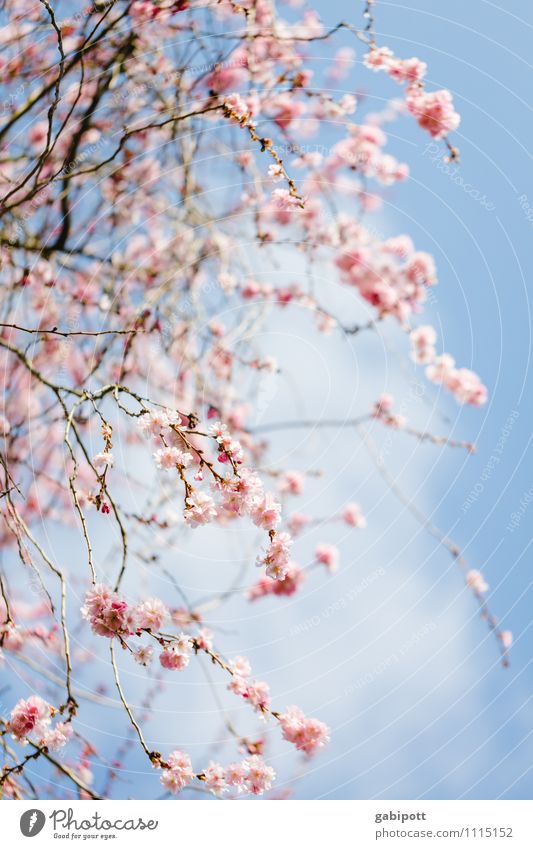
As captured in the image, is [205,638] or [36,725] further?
[205,638]

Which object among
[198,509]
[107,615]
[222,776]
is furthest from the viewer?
[222,776]

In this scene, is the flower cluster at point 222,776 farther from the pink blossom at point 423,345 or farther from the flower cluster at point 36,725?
the pink blossom at point 423,345

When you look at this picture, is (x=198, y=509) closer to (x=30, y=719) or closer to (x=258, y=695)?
(x=258, y=695)

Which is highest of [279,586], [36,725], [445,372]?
[445,372]

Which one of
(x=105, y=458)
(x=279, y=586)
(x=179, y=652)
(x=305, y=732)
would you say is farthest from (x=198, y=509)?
(x=279, y=586)

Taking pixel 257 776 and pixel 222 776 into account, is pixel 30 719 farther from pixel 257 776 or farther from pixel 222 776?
pixel 257 776

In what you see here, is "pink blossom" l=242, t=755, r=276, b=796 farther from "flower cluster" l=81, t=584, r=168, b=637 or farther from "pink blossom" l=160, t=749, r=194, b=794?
"flower cluster" l=81, t=584, r=168, b=637

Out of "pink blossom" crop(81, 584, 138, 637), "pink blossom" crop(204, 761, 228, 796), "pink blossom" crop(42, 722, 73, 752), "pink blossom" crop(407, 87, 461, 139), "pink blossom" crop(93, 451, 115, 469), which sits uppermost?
"pink blossom" crop(407, 87, 461, 139)

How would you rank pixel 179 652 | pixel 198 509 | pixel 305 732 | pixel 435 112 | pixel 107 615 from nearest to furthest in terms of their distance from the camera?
pixel 198 509
pixel 107 615
pixel 179 652
pixel 305 732
pixel 435 112

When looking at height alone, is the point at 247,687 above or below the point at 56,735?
above

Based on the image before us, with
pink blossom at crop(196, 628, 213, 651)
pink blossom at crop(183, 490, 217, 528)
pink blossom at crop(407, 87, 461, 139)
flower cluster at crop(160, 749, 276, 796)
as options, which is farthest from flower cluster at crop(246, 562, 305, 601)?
pink blossom at crop(407, 87, 461, 139)

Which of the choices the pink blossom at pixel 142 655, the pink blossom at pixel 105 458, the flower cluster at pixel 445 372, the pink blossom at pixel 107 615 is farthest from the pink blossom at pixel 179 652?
the flower cluster at pixel 445 372
